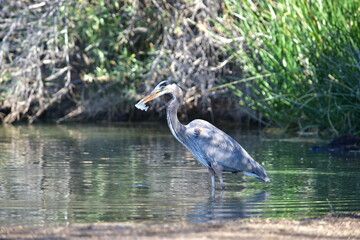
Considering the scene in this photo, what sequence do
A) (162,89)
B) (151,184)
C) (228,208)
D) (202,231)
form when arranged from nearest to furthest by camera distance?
(202,231) → (228,208) → (151,184) → (162,89)

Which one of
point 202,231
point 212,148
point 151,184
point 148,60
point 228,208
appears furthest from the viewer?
point 148,60

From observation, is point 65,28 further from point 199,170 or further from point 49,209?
point 49,209

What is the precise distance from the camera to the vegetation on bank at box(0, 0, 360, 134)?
14.1 m

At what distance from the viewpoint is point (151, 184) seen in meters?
A: 8.40

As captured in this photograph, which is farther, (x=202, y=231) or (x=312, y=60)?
(x=312, y=60)

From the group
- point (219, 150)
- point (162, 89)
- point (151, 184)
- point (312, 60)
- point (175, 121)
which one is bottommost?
point (151, 184)

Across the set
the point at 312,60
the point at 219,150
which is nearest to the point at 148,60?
the point at 312,60

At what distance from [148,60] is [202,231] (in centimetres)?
1263

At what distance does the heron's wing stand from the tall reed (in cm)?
370

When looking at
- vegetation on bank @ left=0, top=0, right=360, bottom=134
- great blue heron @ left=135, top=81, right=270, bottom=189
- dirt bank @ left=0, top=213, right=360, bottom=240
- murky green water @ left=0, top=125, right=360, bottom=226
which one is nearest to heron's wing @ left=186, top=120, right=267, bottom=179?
great blue heron @ left=135, top=81, right=270, bottom=189

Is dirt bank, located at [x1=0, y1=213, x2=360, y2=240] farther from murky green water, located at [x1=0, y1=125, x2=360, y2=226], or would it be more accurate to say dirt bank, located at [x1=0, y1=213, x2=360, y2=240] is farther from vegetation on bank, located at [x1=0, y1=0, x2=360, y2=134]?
vegetation on bank, located at [x1=0, y1=0, x2=360, y2=134]

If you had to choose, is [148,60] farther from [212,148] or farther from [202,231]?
[202,231]

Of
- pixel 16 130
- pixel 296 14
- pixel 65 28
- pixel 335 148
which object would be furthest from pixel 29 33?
Result: pixel 335 148

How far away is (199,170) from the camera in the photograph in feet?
32.3
